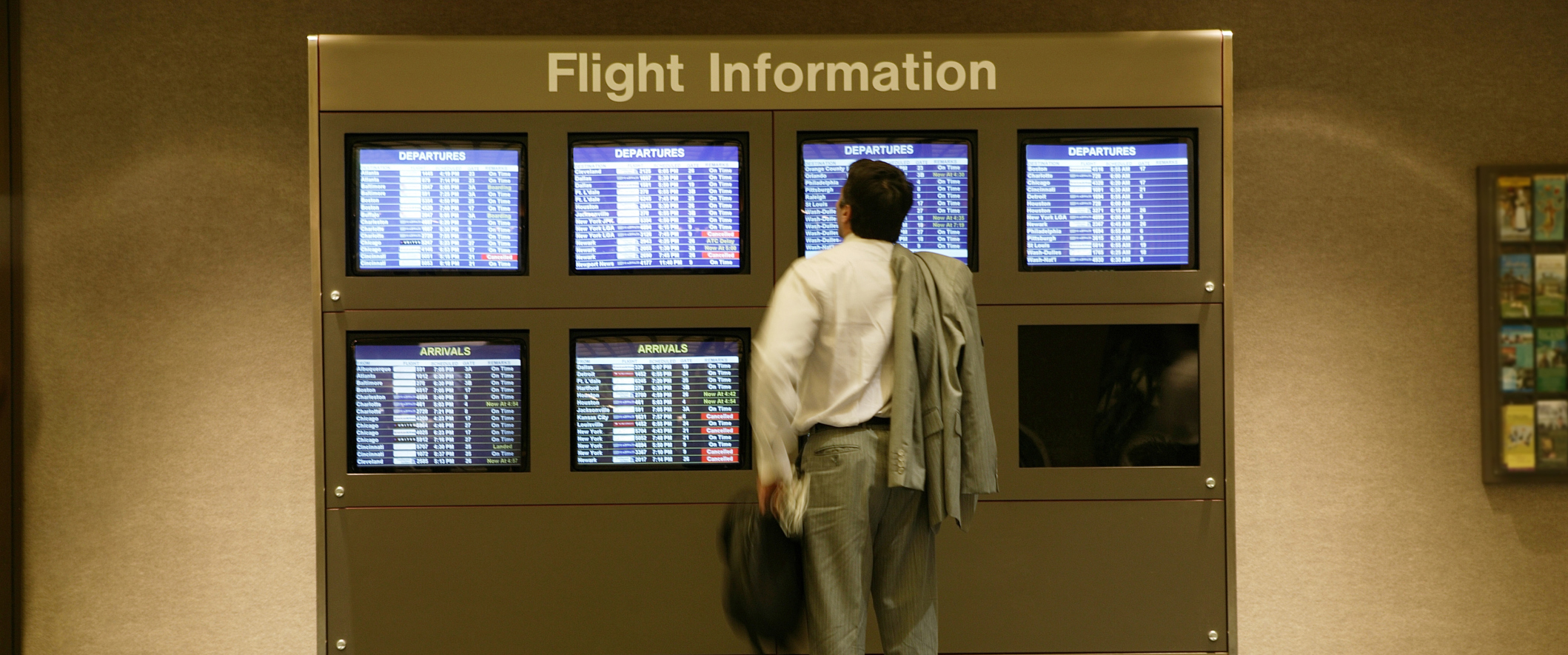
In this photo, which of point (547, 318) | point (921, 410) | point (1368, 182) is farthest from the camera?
point (1368, 182)

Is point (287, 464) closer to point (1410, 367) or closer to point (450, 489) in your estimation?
point (450, 489)

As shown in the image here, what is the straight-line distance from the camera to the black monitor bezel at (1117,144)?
9.41ft

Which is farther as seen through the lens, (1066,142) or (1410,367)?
(1410,367)

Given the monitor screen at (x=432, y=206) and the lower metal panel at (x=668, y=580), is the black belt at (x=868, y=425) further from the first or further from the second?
the monitor screen at (x=432, y=206)

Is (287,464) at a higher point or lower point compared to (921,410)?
lower

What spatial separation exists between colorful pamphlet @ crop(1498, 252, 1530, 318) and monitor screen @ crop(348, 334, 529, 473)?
10.6 ft

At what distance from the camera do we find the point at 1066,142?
2877mm

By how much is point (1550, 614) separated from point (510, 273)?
12.0ft

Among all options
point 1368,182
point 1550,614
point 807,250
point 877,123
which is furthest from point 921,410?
point 1550,614

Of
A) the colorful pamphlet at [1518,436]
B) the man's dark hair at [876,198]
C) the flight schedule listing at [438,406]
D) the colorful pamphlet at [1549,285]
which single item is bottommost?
the colorful pamphlet at [1518,436]

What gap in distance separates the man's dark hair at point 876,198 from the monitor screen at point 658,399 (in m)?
0.73

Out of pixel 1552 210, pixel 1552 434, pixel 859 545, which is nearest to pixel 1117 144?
pixel 859 545

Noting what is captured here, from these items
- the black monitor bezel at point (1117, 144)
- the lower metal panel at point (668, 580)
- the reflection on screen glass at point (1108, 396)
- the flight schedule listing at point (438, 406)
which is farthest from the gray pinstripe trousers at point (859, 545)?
the flight schedule listing at point (438, 406)

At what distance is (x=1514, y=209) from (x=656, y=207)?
2.88 metres
